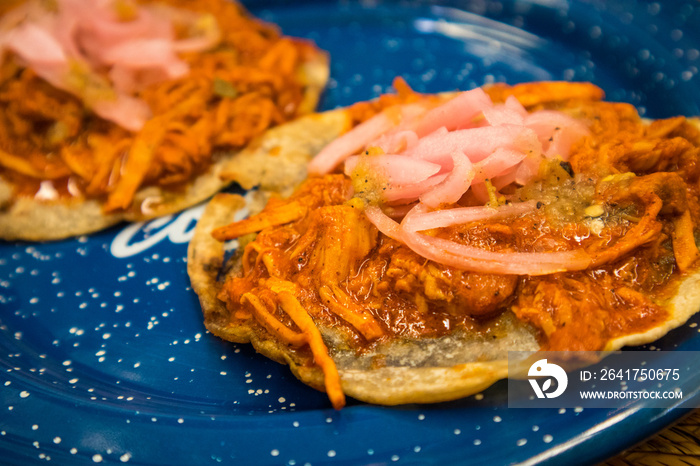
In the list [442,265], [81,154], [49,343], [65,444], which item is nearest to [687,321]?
[442,265]

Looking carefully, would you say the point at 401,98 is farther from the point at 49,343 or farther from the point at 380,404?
the point at 49,343

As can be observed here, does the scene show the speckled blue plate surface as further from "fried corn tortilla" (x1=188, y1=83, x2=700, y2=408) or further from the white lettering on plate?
"fried corn tortilla" (x1=188, y1=83, x2=700, y2=408)

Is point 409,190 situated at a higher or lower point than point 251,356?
higher

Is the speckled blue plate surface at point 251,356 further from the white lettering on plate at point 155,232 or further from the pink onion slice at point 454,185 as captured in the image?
the pink onion slice at point 454,185

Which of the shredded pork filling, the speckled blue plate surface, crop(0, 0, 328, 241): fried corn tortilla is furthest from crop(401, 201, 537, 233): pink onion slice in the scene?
the shredded pork filling

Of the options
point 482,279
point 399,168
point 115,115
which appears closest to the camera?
point 482,279

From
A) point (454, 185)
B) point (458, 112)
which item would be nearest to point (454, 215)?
point (454, 185)

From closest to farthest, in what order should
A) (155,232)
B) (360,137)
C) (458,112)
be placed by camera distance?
(458,112), (360,137), (155,232)

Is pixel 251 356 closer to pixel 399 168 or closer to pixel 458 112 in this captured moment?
pixel 399 168

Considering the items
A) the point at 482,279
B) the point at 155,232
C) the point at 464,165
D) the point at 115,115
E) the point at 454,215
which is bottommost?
the point at 155,232

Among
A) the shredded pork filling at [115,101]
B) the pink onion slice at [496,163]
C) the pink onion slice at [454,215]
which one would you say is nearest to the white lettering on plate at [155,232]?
the shredded pork filling at [115,101]
